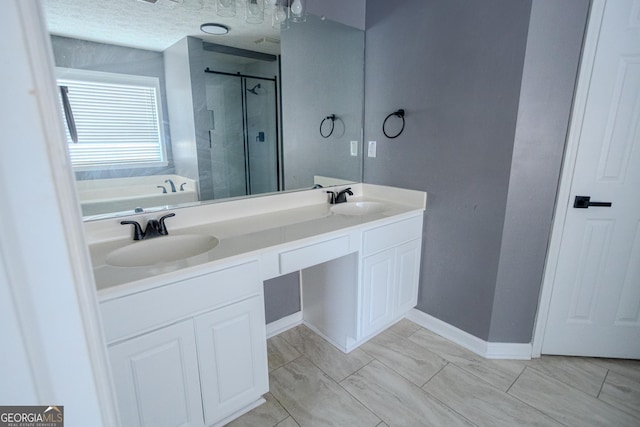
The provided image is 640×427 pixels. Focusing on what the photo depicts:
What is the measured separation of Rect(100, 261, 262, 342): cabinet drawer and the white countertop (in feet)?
0.13

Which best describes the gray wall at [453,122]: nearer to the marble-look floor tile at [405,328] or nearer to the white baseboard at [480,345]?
the white baseboard at [480,345]

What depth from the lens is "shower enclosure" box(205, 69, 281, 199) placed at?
68.2 inches

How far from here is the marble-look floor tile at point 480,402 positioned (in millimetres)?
1481

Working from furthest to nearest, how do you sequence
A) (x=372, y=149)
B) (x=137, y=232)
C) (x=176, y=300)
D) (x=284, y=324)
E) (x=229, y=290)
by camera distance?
(x=372, y=149) < (x=284, y=324) < (x=137, y=232) < (x=229, y=290) < (x=176, y=300)

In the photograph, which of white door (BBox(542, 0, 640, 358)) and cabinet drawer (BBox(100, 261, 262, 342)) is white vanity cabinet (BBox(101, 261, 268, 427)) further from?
white door (BBox(542, 0, 640, 358))

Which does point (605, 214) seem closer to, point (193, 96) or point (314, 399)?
point (314, 399)

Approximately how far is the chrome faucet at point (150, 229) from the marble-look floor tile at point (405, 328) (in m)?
1.62

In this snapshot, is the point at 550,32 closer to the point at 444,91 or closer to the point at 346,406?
the point at 444,91

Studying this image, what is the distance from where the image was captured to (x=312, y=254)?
5.02 ft

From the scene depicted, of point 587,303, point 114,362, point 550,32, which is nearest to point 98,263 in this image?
point 114,362

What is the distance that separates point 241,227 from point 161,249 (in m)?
0.38

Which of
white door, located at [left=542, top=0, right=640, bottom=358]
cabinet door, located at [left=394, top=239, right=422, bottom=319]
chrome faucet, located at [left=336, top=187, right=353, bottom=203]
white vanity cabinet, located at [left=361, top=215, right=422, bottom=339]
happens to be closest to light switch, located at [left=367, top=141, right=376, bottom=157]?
chrome faucet, located at [left=336, top=187, right=353, bottom=203]

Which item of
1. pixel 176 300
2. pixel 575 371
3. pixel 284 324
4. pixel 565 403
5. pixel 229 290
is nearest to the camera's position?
pixel 176 300

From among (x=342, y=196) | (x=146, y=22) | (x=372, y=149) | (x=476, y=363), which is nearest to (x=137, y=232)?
(x=146, y=22)
